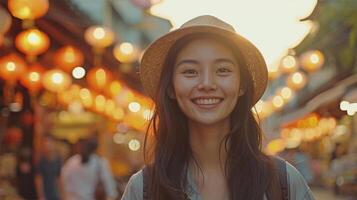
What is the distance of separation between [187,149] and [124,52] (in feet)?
40.3

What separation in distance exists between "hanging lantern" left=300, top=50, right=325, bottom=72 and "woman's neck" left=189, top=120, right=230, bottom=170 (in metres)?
13.2

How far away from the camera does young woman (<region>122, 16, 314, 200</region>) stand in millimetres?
2539

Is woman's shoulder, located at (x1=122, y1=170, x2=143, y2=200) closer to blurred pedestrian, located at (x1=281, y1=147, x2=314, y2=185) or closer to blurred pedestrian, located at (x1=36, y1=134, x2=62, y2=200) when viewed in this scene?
blurred pedestrian, located at (x1=36, y1=134, x2=62, y2=200)

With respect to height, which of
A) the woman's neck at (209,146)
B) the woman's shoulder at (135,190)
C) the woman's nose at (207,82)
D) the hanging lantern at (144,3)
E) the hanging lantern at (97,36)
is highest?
the hanging lantern at (144,3)

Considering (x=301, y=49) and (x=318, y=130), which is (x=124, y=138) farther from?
(x=301, y=49)

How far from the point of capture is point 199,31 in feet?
8.51

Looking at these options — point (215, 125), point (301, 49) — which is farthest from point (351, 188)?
point (215, 125)

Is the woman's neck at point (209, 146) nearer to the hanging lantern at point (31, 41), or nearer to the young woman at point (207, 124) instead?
the young woman at point (207, 124)

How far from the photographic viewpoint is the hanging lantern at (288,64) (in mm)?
16500

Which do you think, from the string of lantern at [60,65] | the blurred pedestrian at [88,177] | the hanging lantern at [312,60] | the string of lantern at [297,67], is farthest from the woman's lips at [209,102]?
the hanging lantern at [312,60]

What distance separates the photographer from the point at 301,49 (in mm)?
17547

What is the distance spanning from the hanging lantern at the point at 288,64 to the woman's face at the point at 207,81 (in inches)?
547

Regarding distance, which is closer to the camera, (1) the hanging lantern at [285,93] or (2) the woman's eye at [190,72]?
(2) the woman's eye at [190,72]

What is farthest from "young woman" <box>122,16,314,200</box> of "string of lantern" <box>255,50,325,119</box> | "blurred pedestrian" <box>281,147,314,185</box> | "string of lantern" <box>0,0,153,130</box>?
"string of lantern" <box>255,50,325,119</box>
